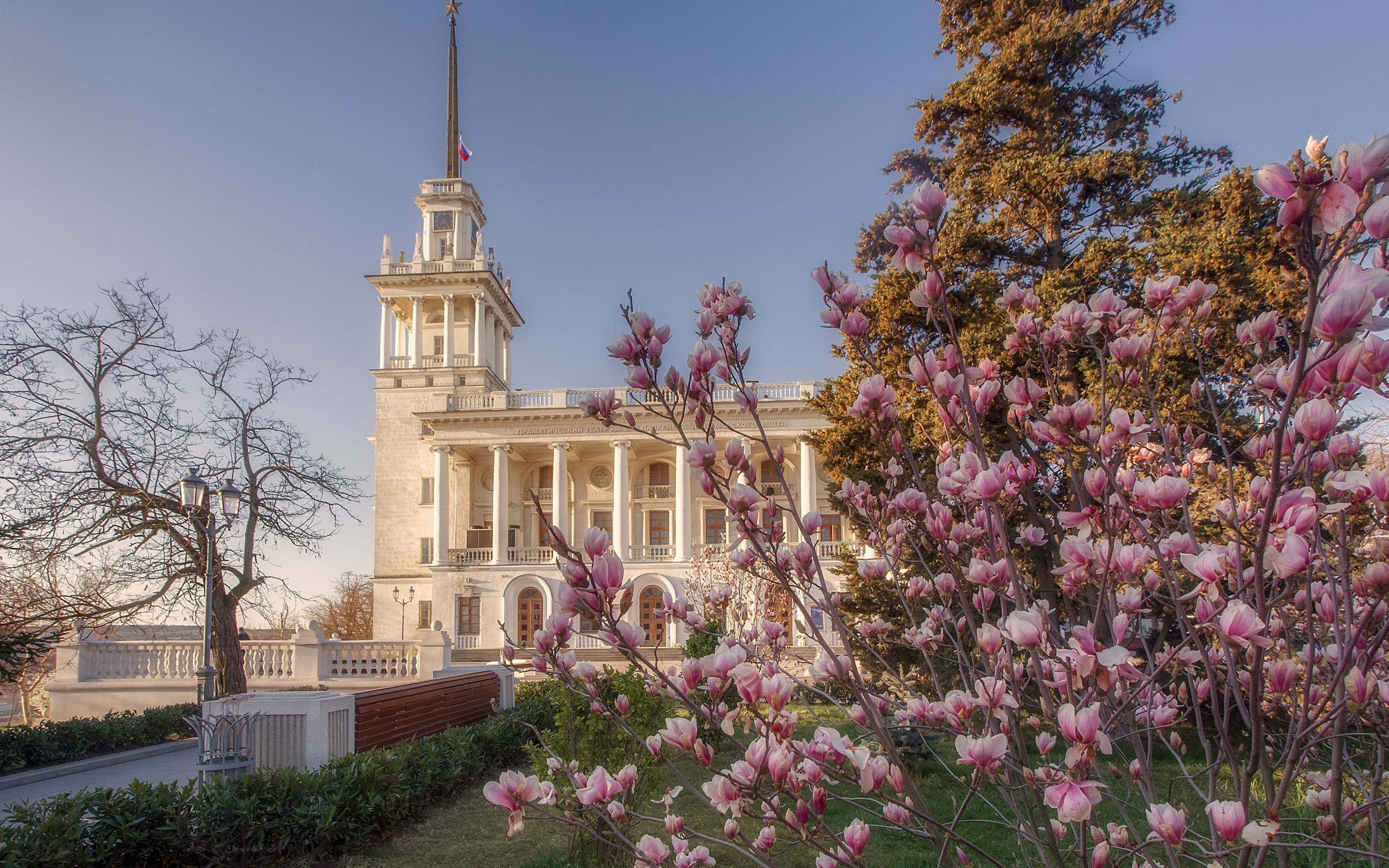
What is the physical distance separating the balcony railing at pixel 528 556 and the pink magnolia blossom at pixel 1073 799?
34176 mm

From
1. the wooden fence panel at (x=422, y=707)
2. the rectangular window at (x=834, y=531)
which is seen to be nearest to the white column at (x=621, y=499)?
the rectangular window at (x=834, y=531)

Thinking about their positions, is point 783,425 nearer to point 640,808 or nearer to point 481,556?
point 481,556

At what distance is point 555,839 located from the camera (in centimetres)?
700

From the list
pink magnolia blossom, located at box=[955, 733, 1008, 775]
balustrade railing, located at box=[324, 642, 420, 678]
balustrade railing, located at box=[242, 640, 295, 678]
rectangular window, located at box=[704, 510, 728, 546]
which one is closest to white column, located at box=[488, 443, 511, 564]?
rectangular window, located at box=[704, 510, 728, 546]

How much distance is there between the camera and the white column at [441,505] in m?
34.4

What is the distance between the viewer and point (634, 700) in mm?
6816

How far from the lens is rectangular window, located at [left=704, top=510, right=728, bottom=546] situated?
124 feet

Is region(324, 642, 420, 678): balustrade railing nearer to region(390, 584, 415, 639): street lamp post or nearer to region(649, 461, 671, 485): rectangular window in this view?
region(390, 584, 415, 639): street lamp post

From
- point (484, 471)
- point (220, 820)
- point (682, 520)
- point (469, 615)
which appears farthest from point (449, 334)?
point (220, 820)

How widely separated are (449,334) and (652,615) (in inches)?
674

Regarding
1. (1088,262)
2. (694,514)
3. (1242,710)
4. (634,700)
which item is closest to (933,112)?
(1088,262)

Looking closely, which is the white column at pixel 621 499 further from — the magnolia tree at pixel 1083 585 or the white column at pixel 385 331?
the magnolia tree at pixel 1083 585

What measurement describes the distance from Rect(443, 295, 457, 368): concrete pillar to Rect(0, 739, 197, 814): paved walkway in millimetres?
28743

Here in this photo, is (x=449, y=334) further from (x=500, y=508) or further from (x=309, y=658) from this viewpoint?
(x=309, y=658)
